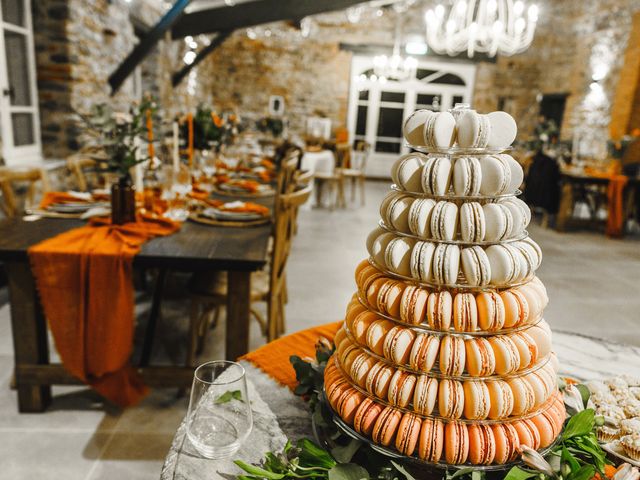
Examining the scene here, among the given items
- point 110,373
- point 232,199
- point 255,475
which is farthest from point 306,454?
point 232,199

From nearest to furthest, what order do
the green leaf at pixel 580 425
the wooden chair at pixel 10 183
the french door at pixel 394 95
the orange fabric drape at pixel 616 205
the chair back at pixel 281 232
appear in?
the green leaf at pixel 580 425
the chair back at pixel 281 232
the wooden chair at pixel 10 183
the orange fabric drape at pixel 616 205
the french door at pixel 394 95

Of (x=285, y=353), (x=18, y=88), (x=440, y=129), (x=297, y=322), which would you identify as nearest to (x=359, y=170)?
(x=18, y=88)

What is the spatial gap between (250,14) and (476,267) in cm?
636

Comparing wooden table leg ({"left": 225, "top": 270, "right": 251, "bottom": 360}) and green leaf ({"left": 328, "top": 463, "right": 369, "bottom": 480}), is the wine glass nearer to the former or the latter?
green leaf ({"left": 328, "top": 463, "right": 369, "bottom": 480})

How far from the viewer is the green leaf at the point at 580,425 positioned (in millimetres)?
782

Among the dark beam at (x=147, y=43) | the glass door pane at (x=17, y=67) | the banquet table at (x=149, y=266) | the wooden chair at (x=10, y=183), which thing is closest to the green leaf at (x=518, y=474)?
the banquet table at (x=149, y=266)

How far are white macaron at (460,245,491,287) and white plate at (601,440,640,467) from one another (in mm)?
345

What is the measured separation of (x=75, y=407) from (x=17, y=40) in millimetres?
3317

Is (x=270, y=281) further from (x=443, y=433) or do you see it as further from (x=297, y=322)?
(x=443, y=433)

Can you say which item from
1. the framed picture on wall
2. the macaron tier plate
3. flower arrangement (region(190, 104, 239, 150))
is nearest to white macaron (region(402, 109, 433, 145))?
the macaron tier plate

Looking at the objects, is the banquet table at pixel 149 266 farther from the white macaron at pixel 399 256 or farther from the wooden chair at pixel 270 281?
the white macaron at pixel 399 256

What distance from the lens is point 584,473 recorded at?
0.68m

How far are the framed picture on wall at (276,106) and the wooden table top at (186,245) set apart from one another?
337 inches

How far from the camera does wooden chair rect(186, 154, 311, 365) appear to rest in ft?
7.13
